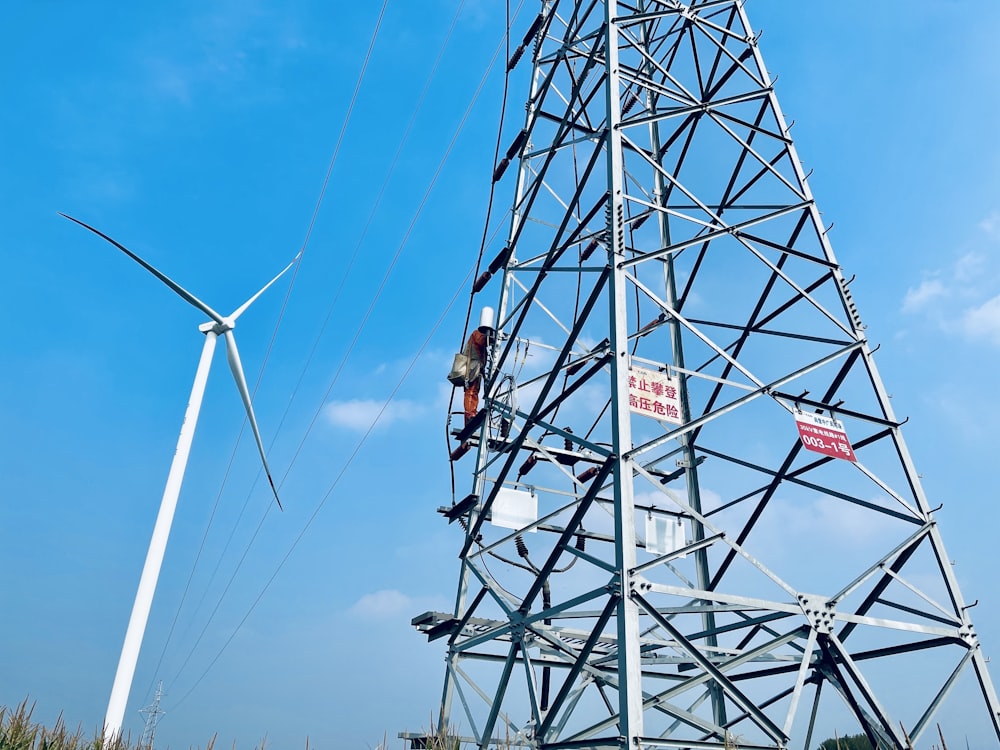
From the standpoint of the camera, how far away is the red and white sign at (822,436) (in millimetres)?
11617

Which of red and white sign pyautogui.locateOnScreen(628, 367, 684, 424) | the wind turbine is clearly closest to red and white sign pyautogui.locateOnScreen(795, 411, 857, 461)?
red and white sign pyautogui.locateOnScreen(628, 367, 684, 424)

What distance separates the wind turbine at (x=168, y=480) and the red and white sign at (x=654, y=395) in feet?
27.5

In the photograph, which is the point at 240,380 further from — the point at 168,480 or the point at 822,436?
the point at 822,436

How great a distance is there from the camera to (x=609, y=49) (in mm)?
13367

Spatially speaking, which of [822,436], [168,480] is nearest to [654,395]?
[822,436]

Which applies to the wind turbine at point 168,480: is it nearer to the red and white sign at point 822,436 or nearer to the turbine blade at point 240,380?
the turbine blade at point 240,380

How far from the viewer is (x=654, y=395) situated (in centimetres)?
1147

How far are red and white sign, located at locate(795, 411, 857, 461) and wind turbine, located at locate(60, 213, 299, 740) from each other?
10.6 m

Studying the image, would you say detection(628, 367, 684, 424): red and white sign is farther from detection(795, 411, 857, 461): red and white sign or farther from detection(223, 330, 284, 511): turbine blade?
detection(223, 330, 284, 511): turbine blade

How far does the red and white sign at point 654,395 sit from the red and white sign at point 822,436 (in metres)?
1.93

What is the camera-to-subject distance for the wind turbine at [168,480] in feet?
44.6

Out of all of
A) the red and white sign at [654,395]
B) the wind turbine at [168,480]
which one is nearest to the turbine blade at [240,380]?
the wind turbine at [168,480]

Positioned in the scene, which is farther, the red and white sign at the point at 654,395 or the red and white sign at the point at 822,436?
the red and white sign at the point at 822,436

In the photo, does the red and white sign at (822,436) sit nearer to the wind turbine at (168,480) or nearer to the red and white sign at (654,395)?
the red and white sign at (654,395)
